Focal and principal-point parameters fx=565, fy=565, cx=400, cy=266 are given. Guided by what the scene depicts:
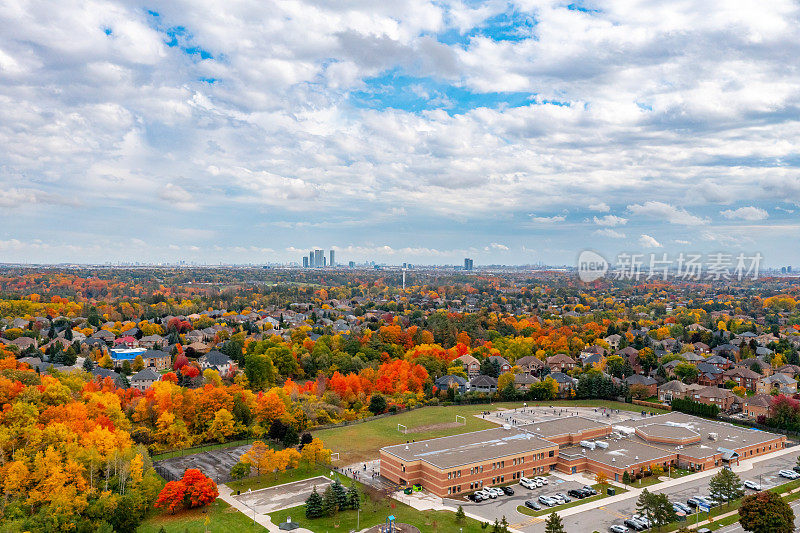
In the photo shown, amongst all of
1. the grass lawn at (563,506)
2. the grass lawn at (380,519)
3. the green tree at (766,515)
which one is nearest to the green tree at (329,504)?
the grass lawn at (380,519)

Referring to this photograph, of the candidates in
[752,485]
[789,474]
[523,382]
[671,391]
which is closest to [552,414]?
[523,382]

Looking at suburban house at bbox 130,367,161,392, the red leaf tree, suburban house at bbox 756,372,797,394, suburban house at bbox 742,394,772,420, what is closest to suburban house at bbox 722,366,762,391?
suburban house at bbox 756,372,797,394

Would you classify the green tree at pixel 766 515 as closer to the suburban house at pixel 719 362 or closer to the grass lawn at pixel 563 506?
the grass lawn at pixel 563 506

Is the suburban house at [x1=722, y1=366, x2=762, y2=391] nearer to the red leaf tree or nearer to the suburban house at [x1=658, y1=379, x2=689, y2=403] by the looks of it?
the suburban house at [x1=658, y1=379, x2=689, y2=403]

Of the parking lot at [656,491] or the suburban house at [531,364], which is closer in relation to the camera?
the parking lot at [656,491]

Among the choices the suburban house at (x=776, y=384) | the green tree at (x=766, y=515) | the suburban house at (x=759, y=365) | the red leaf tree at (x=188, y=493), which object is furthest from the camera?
the suburban house at (x=759, y=365)

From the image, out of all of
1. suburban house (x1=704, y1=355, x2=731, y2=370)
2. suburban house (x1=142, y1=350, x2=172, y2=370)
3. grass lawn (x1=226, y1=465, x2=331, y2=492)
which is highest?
suburban house (x1=704, y1=355, x2=731, y2=370)

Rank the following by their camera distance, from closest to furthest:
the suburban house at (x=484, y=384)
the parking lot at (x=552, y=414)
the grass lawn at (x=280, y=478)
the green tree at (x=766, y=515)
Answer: the green tree at (x=766, y=515) → the grass lawn at (x=280, y=478) → the parking lot at (x=552, y=414) → the suburban house at (x=484, y=384)
